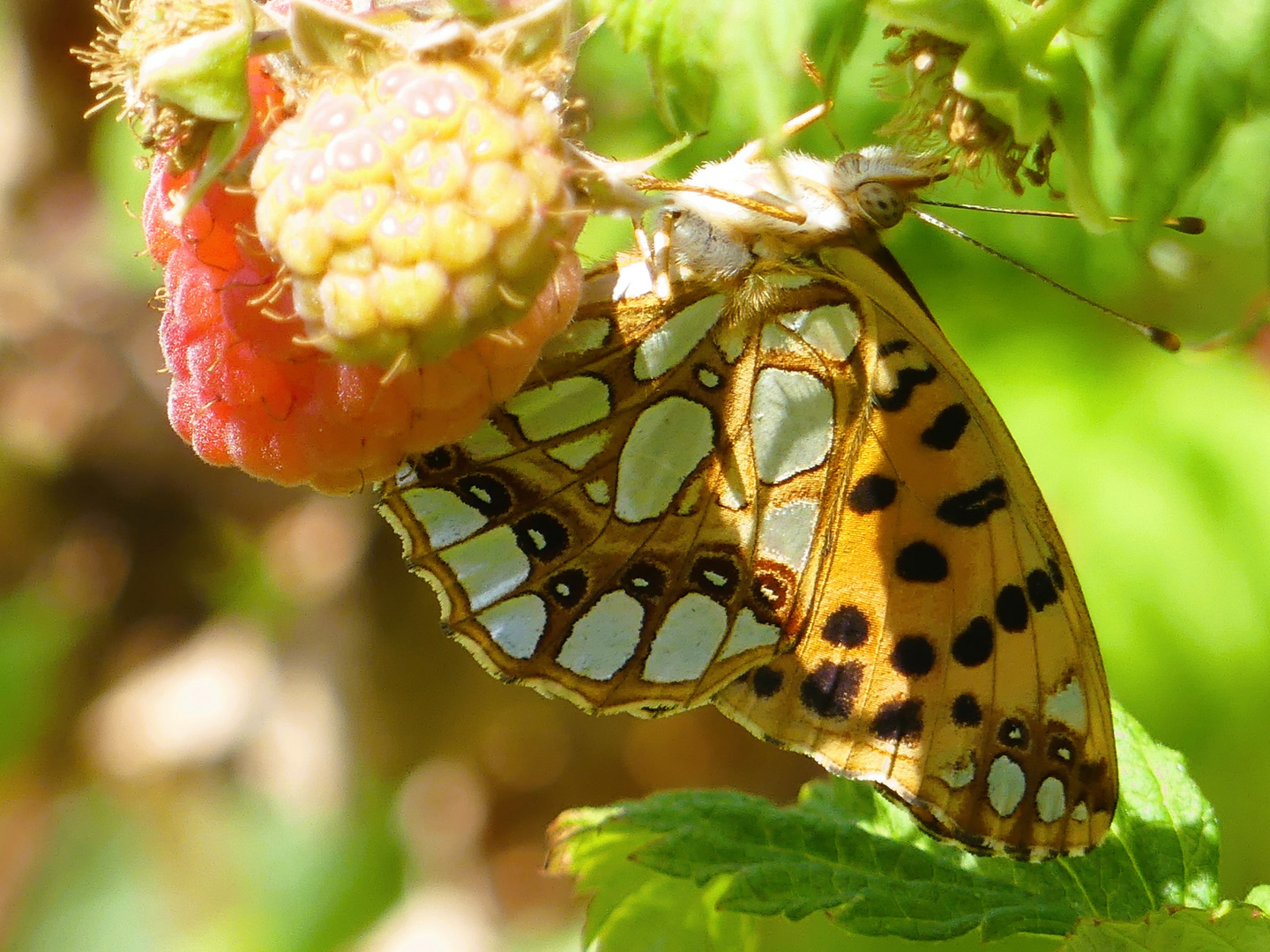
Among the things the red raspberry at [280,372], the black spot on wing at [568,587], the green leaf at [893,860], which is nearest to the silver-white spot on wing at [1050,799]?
the green leaf at [893,860]

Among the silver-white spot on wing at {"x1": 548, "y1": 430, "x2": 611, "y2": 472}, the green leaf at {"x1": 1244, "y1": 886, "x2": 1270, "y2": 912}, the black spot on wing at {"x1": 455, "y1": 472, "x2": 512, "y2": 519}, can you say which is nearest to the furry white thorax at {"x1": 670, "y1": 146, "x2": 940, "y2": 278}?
the silver-white spot on wing at {"x1": 548, "y1": 430, "x2": 611, "y2": 472}

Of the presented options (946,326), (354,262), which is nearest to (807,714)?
(354,262)

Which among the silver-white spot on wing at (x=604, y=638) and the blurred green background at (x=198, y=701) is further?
the blurred green background at (x=198, y=701)

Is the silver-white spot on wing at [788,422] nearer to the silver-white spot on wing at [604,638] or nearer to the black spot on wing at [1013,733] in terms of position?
the silver-white spot on wing at [604,638]

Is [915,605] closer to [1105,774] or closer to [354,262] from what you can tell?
[1105,774]

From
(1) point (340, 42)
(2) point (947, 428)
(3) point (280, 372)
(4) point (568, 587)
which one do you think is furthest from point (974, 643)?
(1) point (340, 42)
